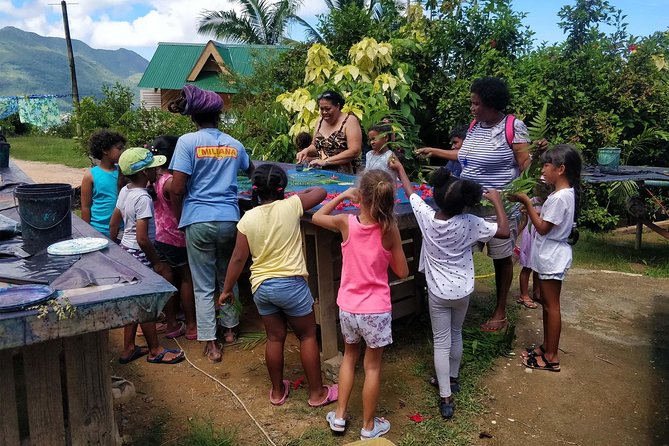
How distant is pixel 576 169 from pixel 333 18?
603cm

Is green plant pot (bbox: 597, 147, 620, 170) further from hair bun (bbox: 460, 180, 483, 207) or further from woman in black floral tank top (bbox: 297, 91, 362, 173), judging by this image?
hair bun (bbox: 460, 180, 483, 207)

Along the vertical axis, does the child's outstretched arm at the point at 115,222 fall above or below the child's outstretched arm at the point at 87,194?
below

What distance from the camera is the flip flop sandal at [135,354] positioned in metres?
4.02

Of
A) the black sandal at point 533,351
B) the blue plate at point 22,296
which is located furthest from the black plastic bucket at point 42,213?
the black sandal at point 533,351

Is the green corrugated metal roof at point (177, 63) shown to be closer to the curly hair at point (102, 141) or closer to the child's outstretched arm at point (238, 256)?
the curly hair at point (102, 141)

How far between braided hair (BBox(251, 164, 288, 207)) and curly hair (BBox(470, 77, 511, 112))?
156 centimetres

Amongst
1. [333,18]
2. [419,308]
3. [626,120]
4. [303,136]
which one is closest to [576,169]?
[419,308]

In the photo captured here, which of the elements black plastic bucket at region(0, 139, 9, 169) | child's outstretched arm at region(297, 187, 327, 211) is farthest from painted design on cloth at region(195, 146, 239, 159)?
black plastic bucket at region(0, 139, 9, 169)

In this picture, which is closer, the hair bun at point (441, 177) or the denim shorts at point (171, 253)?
the hair bun at point (441, 177)

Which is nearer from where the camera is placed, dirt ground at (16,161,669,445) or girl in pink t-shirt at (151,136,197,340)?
dirt ground at (16,161,669,445)

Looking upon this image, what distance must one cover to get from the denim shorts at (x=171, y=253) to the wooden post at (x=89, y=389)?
1.78 meters

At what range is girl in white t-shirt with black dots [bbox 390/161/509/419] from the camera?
3016 millimetres

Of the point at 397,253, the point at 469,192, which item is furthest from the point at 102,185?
the point at 469,192

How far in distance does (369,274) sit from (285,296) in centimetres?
55
